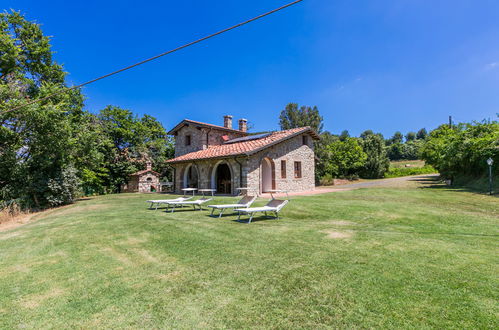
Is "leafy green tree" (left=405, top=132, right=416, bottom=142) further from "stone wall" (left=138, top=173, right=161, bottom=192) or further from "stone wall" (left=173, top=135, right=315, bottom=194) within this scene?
"stone wall" (left=138, top=173, right=161, bottom=192)

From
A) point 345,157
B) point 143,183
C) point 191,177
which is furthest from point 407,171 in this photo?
point 143,183

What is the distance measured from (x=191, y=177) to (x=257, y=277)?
19313mm

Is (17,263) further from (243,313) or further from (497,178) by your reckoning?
(497,178)

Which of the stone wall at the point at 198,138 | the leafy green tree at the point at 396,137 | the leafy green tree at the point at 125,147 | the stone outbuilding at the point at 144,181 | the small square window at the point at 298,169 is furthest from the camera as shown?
the leafy green tree at the point at 396,137

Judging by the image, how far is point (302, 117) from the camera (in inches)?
1662

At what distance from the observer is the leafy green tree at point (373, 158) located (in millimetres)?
38312

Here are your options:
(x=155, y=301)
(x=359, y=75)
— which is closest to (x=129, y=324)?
(x=155, y=301)

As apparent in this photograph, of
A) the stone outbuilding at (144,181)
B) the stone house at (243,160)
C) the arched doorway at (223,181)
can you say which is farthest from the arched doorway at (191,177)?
the stone outbuilding at (144,181)

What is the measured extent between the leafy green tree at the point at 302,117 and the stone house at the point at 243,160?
19.3m

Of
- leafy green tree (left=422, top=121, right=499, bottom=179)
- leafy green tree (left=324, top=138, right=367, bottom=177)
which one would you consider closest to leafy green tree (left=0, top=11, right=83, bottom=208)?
leafy green tree (left=422, top=121, right=499, bottom=179)

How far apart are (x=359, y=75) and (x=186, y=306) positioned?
1899 cm

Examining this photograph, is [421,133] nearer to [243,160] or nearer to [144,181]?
[243,160]

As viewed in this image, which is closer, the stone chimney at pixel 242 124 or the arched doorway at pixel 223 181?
the arched doorway at pixel 223 181

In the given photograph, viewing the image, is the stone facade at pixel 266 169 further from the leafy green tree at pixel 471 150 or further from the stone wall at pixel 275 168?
the leafy green tree at pixel 471 150
